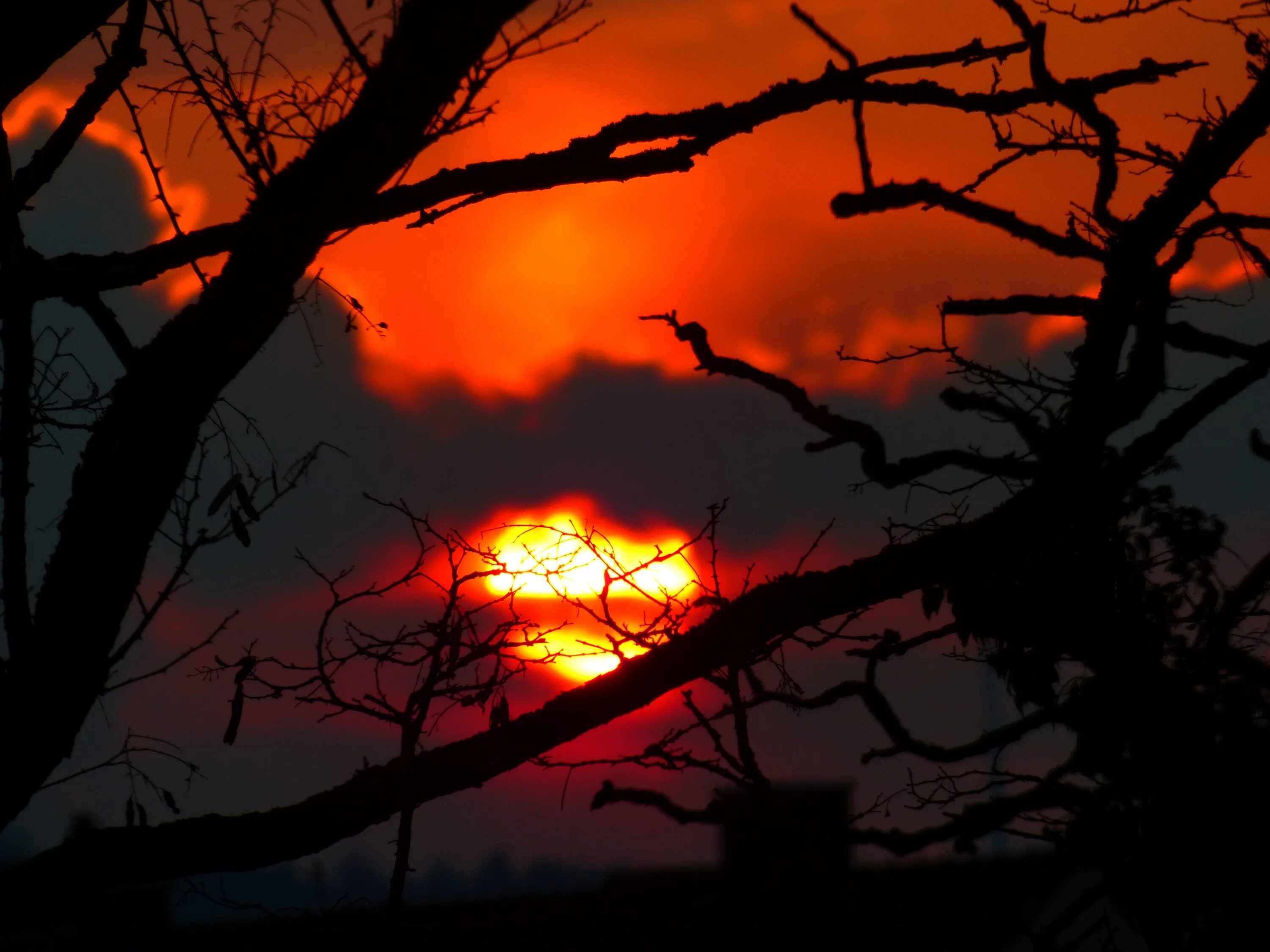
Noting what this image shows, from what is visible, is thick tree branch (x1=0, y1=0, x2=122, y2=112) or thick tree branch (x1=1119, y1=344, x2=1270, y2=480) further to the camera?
thick tree branch (x1=1119, y1=344, x2=1270, y2=480)

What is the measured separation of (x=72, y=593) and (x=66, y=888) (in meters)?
0.96

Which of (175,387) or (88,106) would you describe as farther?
(88,106)

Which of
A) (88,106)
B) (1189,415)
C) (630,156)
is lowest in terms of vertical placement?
(1189,415)

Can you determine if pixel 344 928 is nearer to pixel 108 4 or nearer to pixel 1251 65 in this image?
pixel 108 4

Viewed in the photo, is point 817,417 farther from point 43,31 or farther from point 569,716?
point 43,31

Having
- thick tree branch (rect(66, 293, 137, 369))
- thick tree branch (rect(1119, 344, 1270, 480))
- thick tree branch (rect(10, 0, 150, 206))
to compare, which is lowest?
thick tree branch (rect(1119, 344, 1270, 480))

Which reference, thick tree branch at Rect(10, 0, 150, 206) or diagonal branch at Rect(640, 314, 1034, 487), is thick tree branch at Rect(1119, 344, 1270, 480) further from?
thick tree branch at Rect(10, 0, 150, 206)

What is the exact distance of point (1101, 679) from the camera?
5.00 m

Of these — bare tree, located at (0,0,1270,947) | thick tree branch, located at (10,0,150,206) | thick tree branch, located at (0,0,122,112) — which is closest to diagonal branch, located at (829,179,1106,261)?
bare tree, located at (0,0,1270,947)

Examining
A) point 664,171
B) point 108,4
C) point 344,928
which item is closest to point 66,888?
point 344,928

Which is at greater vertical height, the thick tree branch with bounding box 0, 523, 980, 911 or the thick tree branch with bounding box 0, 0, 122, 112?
the thick tree branch with bounding box 0, 0, 122, 112

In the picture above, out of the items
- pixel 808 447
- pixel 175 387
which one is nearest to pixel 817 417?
pixel 808 447

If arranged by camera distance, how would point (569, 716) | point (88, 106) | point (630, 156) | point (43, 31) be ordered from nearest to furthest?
point (43, 31) → point (630, 156) → point (569, 716) → point (88, 106)

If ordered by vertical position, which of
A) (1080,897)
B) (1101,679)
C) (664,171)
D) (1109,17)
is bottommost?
(1080,897)
